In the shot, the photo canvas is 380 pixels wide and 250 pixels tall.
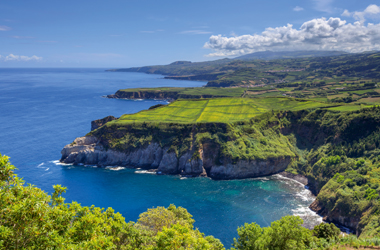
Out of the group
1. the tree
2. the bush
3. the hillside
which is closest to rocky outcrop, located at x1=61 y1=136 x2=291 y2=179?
the hillside

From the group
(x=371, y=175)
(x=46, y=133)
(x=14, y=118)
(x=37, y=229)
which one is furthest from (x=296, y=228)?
(x=14, y=118)

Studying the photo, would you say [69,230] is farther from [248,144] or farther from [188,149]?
[248,144]

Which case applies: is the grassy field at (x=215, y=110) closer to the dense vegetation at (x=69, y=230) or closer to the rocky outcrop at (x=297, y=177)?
the rocky outcrop at (x=297, y=177)

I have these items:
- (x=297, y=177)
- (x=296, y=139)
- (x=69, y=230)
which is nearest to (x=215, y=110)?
(x=296, y=139)

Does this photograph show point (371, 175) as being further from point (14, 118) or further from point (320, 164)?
point (14, 118)

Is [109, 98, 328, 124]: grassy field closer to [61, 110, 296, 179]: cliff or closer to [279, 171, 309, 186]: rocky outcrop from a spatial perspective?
[61, 110, 296, 179]: cliff
